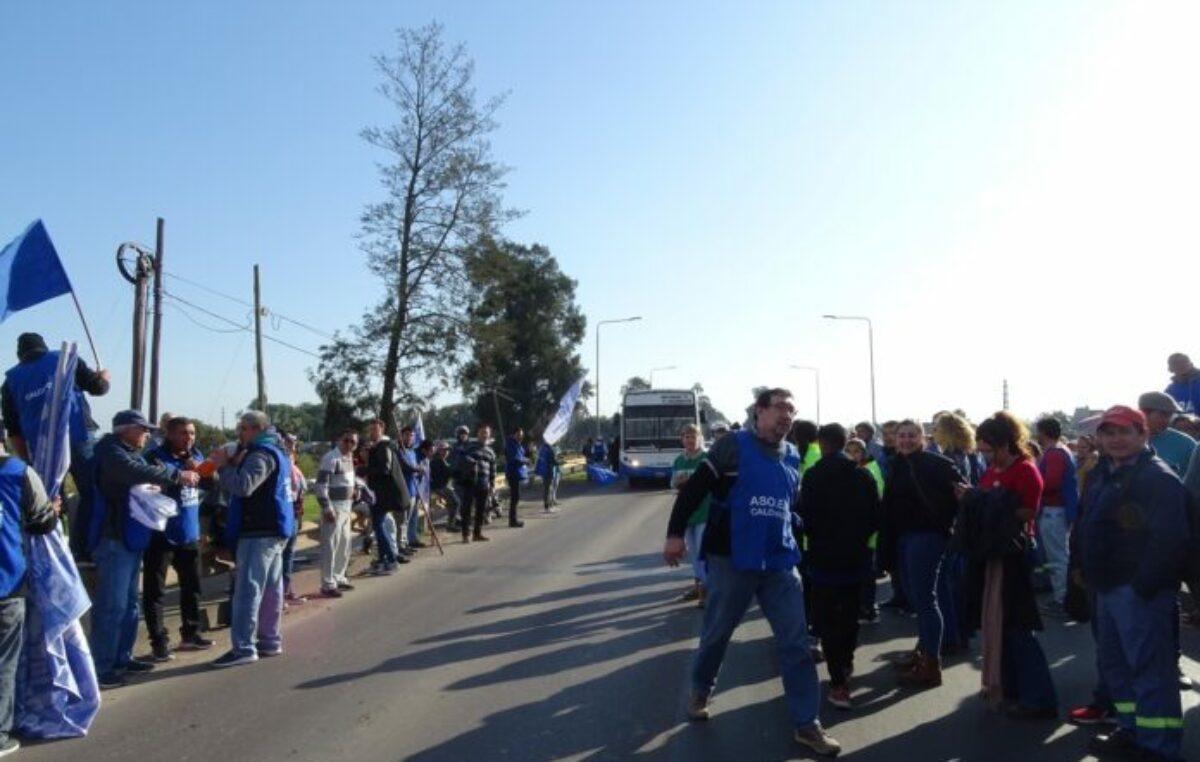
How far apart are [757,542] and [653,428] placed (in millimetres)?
26024

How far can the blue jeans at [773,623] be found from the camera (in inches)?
205

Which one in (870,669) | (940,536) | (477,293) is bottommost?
(870,669)

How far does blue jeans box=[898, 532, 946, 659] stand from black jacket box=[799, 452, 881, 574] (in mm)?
545

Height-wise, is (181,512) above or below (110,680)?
above

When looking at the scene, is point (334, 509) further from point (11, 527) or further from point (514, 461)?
point (514, 461)

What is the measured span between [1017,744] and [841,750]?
101cm

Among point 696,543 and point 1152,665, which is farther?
point 696,543

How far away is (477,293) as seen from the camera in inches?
1182

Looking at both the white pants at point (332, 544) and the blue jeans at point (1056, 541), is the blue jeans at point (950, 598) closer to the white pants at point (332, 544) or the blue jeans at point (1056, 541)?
the blue jeans at point (1056, 541)

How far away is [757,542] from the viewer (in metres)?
5.28

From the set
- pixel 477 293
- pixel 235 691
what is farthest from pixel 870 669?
pixel 477 293

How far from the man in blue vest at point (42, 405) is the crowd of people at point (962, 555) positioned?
4532 millimetres

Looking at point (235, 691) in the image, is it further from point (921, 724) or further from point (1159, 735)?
point (1159, 735)

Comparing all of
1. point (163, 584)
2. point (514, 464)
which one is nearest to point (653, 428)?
point (514, 464)
